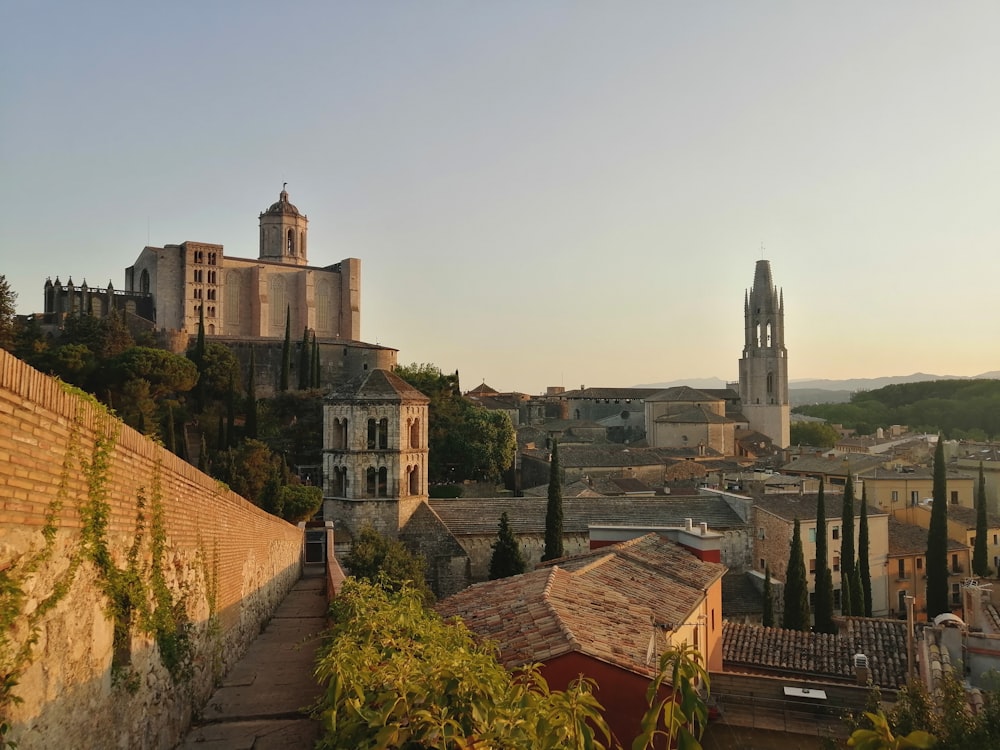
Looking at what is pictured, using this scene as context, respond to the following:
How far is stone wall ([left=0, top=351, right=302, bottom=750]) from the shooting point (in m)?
3.55

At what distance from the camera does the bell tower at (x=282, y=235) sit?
76.8 meters

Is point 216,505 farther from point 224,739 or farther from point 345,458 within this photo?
point 345,458

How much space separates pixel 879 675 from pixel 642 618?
6.60 m

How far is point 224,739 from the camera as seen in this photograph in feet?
23.1

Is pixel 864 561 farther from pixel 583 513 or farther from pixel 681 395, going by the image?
pixel 681 395

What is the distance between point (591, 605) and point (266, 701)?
14.6 ft

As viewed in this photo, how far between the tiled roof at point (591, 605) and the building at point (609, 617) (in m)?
0.01

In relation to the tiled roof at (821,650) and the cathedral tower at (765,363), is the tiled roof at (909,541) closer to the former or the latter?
the tiled roof at (821,650)

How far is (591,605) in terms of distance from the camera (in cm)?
1059

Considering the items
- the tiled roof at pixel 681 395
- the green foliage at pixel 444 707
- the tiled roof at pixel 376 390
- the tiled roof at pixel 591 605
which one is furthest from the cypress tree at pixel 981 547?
the tiled roof at pixel 681 395

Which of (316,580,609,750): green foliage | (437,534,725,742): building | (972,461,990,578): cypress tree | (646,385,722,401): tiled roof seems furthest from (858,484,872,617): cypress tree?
(646,385,722,401): tiled roof

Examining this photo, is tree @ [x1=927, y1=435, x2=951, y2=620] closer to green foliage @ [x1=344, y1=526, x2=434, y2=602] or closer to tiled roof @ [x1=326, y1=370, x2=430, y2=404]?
green foliage @ [x1=344, y1=526, x2=434, y2=602]

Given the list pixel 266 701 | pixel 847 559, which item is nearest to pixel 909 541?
pixel 847 559

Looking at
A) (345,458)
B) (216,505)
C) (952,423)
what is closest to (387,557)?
(345,458)
